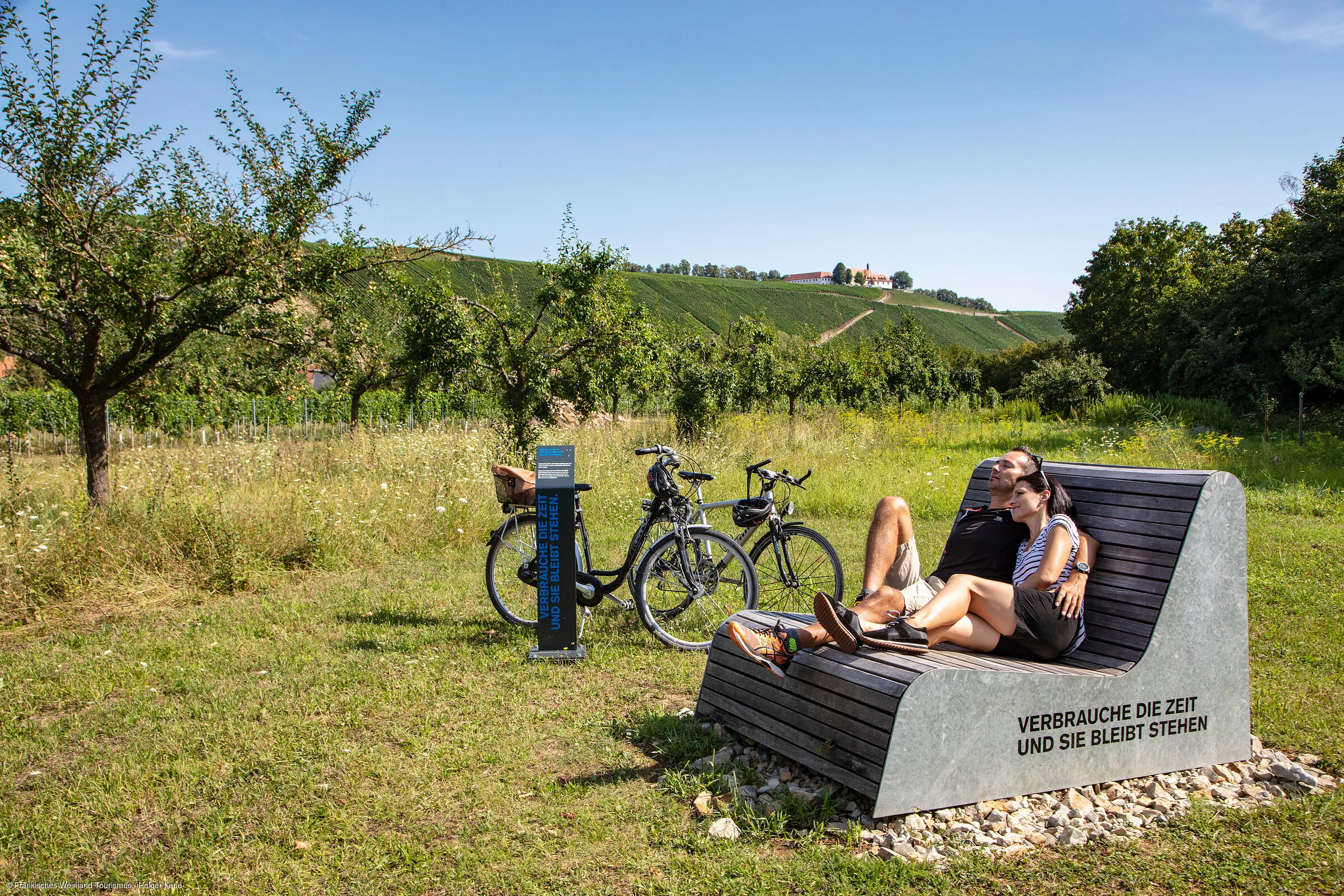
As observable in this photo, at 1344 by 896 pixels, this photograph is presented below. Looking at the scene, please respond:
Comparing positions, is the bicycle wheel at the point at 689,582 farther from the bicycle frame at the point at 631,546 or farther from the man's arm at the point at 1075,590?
the man's arm at the point at 1075,590

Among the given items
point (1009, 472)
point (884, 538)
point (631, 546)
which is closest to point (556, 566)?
point (631, 546)

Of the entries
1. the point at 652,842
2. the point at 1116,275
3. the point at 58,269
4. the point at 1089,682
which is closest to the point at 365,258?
the point at 58,269

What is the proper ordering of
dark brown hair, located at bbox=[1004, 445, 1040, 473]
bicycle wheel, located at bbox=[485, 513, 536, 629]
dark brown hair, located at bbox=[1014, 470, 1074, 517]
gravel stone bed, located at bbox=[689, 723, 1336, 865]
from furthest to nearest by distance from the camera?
1. bicycle wheel, located at bbox=[485, 513, 536, 629]
2. dark brown hair, located at bbox=[1004, 445, 1040, 473]
3. dark brown hair, located at bbox=[1014, 470, 1074, 517]
4. gravel stone bed, located at bbox=[689, 723, 1336, 865]

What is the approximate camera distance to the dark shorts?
139 inches

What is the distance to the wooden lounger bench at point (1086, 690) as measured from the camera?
3.07 meters

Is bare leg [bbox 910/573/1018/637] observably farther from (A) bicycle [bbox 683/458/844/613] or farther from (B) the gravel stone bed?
(A) bicycle [bbox 683/458/844/613]

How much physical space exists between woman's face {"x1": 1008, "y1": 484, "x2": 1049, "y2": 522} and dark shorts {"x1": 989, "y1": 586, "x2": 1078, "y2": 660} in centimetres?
49

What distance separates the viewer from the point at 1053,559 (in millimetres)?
3629

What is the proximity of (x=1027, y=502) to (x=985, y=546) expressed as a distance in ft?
1.12

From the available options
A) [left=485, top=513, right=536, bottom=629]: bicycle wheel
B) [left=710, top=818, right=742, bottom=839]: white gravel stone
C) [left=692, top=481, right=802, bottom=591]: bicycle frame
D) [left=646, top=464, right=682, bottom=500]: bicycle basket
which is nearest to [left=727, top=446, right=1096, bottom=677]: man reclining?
[left=710, top=818, right=742, bottom=839]: white gravel stone

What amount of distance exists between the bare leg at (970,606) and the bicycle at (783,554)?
1796 millimetres

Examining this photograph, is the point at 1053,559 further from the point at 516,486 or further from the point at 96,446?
the point at 96,446

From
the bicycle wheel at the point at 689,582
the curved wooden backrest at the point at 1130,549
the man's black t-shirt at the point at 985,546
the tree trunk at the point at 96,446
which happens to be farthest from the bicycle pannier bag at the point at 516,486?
the tree trunk at the point at 96,446

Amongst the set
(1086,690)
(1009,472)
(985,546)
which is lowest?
(1086,690)
